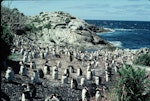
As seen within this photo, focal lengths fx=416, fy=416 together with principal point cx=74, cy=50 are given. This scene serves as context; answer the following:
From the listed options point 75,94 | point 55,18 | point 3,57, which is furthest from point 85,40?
point 75,94

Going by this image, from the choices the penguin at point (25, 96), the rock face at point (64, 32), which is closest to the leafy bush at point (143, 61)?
the penguin at point (25, 96)

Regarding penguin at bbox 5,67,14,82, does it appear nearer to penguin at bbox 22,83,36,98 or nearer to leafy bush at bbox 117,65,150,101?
penguin at bbox 22,83,36,98

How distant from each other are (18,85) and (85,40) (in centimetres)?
6325

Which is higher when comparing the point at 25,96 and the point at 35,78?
the point at 25,96

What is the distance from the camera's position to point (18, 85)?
96.1 ft

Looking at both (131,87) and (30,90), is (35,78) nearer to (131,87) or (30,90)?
(30,90)

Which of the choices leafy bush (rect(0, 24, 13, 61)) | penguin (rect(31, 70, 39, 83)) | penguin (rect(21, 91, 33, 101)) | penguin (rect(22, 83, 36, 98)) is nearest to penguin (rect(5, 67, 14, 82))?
penguin (rect(31, 70, 39, 83))

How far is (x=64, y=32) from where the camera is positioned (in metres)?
95.7

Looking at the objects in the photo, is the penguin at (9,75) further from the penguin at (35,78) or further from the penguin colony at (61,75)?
the penguin at (35,78)

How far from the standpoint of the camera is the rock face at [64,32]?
88438 mm

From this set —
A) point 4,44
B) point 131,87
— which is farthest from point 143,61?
point 131,87

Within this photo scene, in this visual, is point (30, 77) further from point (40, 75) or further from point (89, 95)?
point (89, 95)

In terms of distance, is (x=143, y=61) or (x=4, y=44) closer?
(x=4, y=44)

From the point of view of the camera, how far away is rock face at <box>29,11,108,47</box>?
88.4 m
